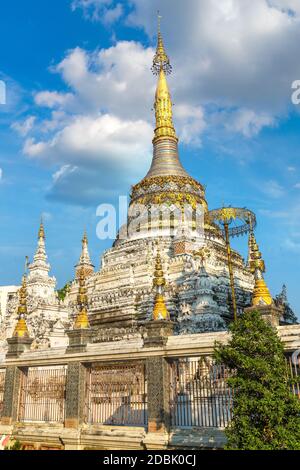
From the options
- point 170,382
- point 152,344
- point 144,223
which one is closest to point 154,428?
point 170,382

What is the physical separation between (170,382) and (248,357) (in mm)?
4056

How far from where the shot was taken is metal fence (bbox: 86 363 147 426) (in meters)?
13.9

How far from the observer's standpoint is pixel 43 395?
16000 millimetres

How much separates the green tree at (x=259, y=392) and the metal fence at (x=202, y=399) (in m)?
2.44

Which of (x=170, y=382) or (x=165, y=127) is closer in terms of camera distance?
(x=170, y=382)

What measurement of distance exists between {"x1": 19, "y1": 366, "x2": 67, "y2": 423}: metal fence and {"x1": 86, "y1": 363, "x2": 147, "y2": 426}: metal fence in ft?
4.12

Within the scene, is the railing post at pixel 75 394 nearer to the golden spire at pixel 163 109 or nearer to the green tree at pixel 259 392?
the green tree at pixel 259 392

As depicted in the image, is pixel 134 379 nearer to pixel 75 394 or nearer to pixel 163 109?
pixel 75 394

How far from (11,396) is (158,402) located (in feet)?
21.8

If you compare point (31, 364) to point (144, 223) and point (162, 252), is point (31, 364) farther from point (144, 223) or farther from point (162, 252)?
point (144, 223)

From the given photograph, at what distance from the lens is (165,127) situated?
173ft

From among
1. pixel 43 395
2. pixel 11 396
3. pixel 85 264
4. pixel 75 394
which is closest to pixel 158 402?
pixel 75 394

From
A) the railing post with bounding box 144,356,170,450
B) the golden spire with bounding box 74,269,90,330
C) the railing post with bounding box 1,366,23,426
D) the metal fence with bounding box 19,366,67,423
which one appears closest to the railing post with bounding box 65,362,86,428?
the metal fence with bounding box 19,366,67,423

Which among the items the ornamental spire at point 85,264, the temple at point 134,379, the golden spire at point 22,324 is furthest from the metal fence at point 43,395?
the ornamental spire at point 85,264
